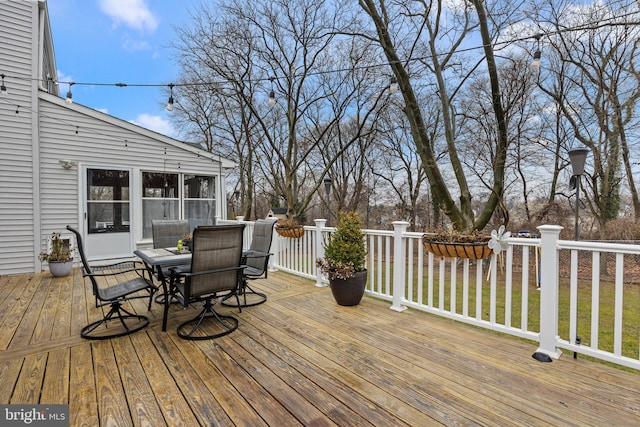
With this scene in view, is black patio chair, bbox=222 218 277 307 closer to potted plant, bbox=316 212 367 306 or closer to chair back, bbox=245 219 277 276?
chair back, bbox=245 219 277 276

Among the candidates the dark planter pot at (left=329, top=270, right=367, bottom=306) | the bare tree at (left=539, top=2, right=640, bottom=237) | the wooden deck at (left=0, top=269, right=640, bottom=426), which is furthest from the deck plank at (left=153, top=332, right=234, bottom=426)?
the bare tree at (left=539, top=2, right=640, bottom=237)

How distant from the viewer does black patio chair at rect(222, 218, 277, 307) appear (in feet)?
12.2

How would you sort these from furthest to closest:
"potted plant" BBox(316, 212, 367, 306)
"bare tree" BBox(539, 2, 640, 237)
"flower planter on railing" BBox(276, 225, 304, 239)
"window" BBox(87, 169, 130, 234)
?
"bare tree" BBox(539, 2, 640, 237)
"window" BBox(87, 169, 130, 234)
"flower planter on railing" BBox(276, 225, 304, 239)
"potted plant" BBox(316, 212, 367, 306)

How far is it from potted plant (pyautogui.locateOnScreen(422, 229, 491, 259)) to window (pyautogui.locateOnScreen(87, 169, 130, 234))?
6.11m

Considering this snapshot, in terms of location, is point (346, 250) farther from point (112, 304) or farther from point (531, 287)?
point (531, 287)

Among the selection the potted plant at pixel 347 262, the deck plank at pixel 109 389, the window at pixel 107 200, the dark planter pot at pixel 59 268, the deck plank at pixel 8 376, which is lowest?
the deck plank at pixel 8 376

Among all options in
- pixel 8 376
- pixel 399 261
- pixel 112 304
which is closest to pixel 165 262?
pixel 112 304

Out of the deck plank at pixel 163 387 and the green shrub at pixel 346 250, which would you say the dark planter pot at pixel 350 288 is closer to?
the green shrub at pixel 346 250

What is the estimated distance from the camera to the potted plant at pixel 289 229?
4746mm

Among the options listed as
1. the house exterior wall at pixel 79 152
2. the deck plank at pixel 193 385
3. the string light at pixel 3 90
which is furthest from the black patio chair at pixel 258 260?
the string light at pixel 3 90

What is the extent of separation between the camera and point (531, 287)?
24.0 ft

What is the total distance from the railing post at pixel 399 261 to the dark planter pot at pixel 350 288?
15.2 inches

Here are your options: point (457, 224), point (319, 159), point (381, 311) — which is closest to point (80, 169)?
point (381, 311)

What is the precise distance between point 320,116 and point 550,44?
8812 millimetres
